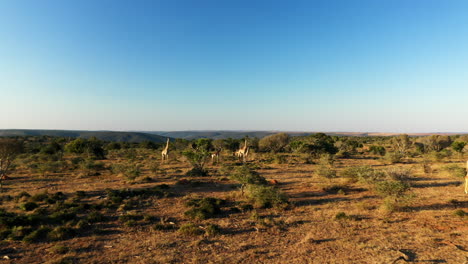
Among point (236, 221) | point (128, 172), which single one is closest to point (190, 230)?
point (236, 221)

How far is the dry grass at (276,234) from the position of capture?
24.0 feet

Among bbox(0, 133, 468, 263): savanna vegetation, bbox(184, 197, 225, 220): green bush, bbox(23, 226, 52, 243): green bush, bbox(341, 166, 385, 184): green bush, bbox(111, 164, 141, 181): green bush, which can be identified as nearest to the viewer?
bbox(0, 133, 468, 263): savanna vegetation

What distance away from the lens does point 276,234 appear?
357 inches

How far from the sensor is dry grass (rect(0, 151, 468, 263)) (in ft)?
24.0

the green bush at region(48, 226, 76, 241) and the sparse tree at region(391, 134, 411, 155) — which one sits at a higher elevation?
the sparse tree at region(391, 134, 411, 155)

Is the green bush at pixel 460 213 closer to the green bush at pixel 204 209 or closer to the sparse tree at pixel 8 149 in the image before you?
the green bush at pixel 204 209

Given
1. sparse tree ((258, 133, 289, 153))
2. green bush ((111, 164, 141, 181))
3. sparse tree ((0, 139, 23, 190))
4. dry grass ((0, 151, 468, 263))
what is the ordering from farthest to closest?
sparse tree ((258, 133, 289, 153)), green bush ((111, 164, 141, 181)), sparse tree ((0, 139, 23, 190)), dry grass ((0, 151, 468, 263))

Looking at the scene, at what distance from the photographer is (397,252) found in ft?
24.4

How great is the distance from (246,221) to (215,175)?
11.9 metres

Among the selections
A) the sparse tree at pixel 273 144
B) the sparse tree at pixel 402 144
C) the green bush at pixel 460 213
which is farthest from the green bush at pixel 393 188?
the sparse tree at pixel 402 144

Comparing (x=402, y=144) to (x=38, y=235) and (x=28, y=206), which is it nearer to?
(x=38, y=235)

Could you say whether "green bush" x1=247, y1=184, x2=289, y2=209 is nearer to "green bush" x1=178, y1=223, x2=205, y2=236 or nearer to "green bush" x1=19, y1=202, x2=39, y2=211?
"green bush" x1=178, y1=223, x2=205, y2=236

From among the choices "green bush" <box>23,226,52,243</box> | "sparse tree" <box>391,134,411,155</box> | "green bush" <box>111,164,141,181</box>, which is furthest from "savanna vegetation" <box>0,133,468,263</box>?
"sparse tree" <box>391,134,411,155</box>

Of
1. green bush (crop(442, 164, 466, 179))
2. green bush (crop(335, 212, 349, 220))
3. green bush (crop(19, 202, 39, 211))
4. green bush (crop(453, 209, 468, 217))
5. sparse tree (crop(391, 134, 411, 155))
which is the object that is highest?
sparse tree (crop(391, 134, 411, 155))
